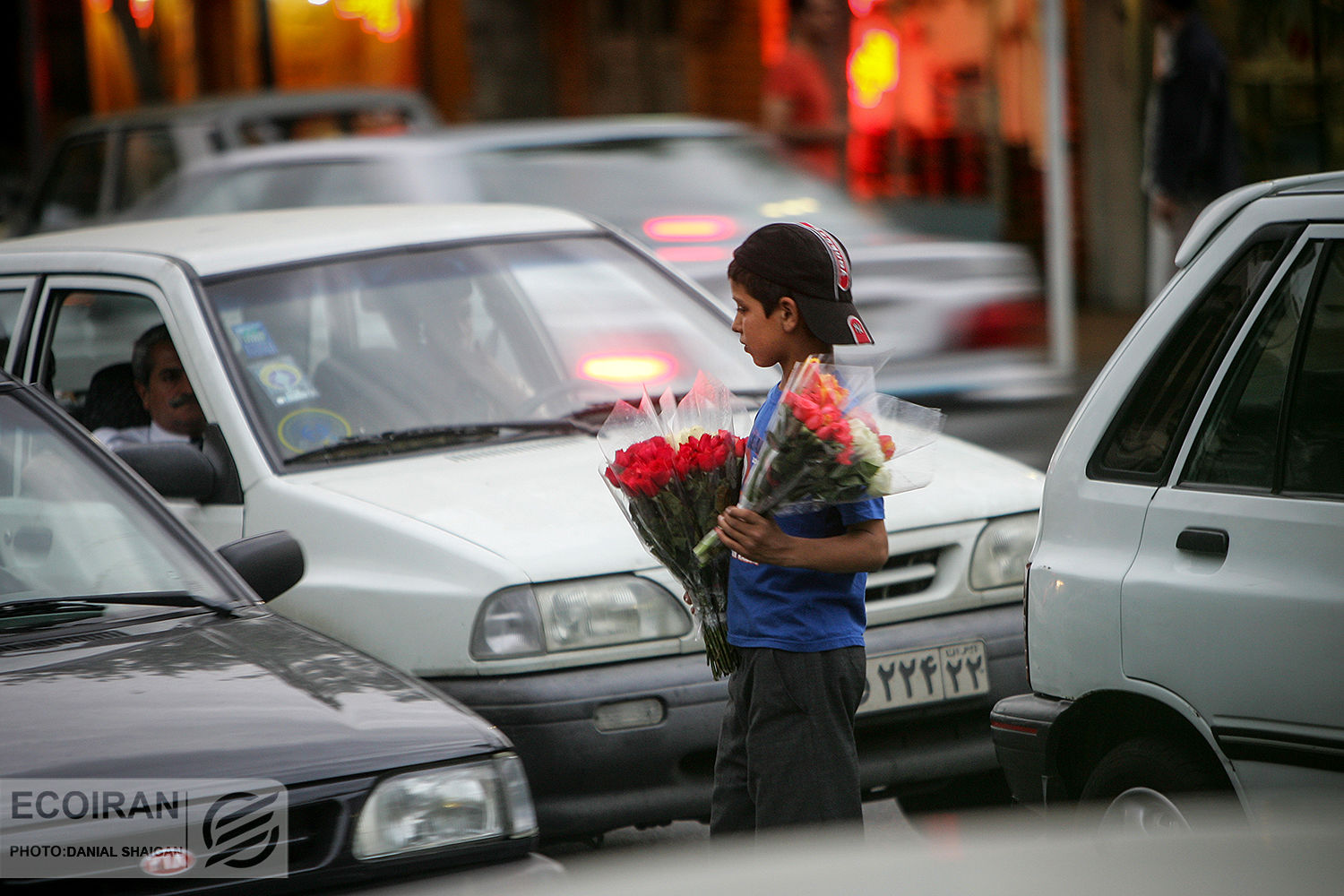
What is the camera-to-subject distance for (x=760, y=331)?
10.9 ft

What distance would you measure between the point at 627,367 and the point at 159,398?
1.37 metres

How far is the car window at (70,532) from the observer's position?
3.61 meters

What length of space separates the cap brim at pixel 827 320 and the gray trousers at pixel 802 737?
574mm

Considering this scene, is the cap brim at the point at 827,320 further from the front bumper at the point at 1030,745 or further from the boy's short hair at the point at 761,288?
the front bumper at the point at 1030,745

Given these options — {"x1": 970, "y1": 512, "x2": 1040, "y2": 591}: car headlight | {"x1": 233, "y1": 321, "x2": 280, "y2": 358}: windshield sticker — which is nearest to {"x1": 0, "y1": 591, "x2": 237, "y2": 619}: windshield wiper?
{"x1": 233, "y1": 321, "x2": 280, "y2": 358}: windshield sticker

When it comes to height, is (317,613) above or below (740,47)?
below

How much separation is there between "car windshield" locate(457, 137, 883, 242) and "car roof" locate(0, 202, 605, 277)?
93.9 inches

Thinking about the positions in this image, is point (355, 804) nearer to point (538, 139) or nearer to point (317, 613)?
point (317, 613)

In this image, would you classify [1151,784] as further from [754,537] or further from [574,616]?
[574,616]

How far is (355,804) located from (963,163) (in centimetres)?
1503

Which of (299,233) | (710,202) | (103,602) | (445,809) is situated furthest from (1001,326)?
(445,809)

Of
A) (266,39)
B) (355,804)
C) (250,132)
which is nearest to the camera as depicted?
(355,804)

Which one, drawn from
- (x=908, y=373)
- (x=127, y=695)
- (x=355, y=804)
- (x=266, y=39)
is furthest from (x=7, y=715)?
(x=266, y=39)

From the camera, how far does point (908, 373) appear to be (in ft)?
26.0
